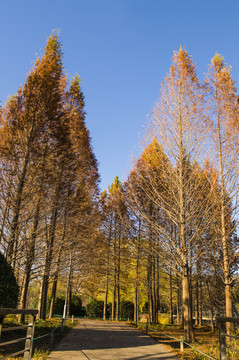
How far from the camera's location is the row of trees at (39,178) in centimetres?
1153

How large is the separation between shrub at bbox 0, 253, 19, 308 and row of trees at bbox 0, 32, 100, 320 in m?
1.29

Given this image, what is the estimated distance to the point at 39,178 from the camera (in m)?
12.1

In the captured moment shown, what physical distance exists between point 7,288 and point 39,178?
5.26 meters

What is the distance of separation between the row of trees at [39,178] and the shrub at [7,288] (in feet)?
4.23

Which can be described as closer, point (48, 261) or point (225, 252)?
point (225, 252)

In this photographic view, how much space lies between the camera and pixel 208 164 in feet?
41.8

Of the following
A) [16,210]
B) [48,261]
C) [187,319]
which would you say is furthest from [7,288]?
[187,319]

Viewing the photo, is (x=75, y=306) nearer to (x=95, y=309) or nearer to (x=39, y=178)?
(x=95, y=309)

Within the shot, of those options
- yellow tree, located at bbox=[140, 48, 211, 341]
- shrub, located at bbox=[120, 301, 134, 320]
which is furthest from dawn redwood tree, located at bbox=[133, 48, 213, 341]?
shrub, located at bbox=[120, 301, 134, 320]

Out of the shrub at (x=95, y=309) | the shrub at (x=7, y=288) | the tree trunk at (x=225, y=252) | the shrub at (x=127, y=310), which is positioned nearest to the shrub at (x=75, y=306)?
the shrub at (x=95, y=309)

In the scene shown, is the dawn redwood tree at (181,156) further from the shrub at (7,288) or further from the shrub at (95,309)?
the shrub at (95,309)

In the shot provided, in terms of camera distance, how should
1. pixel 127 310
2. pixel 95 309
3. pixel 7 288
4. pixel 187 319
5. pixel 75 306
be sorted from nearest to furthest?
pixel 7 288, pixel 187 319, pixel 127 310, pixel 95 309, pixel 75 306

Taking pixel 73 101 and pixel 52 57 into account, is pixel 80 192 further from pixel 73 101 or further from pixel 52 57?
pixel 52 57

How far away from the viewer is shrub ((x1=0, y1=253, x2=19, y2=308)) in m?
7.84
